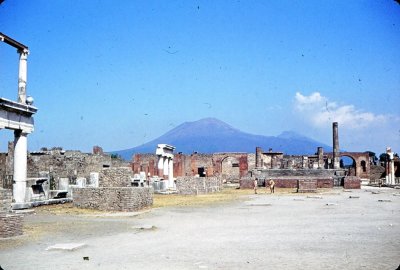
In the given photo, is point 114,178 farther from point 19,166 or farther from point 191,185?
point 191,185

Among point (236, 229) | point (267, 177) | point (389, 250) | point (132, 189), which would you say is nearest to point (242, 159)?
point (267, 177)

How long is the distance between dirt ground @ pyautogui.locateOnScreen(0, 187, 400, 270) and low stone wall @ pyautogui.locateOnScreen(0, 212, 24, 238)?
0.25 m

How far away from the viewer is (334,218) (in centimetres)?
1373

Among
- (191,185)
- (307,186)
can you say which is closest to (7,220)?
(191,185)

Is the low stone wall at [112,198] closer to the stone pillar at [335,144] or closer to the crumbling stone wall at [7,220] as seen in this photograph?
the crumbling stone wall at [7,220]

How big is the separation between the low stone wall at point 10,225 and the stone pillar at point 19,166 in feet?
27.4

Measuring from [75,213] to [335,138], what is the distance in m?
49.0

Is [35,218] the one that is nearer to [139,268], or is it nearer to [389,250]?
[139,268]

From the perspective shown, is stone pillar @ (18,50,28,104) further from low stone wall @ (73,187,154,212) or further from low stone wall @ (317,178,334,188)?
low stone wall @ (317,178,334,188)

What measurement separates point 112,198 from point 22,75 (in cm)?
692

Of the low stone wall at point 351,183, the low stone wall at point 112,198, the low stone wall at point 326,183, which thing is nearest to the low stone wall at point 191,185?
the low stone wall at point 112,198

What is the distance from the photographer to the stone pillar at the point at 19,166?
58.7 ft

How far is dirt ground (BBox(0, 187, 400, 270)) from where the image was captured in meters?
6.68

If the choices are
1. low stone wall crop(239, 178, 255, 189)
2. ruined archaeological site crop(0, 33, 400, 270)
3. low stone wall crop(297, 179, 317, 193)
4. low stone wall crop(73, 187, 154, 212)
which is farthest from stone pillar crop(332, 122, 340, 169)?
low stone wall crop(73, 187, 154, 212)
